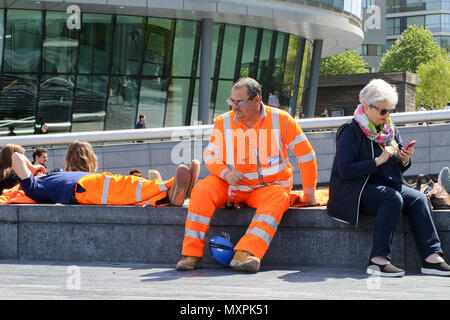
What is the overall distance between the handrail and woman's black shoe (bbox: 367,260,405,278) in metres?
10.0

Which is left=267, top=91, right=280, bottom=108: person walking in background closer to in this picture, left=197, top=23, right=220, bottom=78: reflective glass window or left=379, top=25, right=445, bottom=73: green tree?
left=197, top=23, right=220, bottom=78: reflective glass window

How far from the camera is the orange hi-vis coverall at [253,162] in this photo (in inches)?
231

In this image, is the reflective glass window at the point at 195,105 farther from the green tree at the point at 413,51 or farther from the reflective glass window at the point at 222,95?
the green tree at the point at 413,51

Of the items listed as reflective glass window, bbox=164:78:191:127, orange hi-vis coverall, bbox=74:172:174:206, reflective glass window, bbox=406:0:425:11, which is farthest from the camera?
reflective glass window, bbox=406:0:425:11

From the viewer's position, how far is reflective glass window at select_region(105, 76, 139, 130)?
26297 millimetres

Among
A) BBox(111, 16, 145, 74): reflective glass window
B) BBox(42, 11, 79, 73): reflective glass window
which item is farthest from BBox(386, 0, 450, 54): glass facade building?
BBox(42, 11, 79, 73): reflective glass window

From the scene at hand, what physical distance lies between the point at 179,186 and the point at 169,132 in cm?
955

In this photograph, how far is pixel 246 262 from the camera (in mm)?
5516

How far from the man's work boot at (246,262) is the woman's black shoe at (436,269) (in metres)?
1.22

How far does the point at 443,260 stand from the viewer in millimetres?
5422

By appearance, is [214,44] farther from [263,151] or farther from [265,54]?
[263,151]

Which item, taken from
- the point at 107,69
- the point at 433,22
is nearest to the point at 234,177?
the point at 107,69

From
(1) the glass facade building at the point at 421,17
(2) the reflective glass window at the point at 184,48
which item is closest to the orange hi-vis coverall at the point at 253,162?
(2) the reflective glass window at the point at 184,48

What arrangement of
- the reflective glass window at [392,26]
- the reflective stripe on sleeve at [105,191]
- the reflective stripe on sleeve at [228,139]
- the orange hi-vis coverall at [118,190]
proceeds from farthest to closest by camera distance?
the reflective glass window at [392,26] < the reflective stripe on sleeve at [105,191] < the orange hi-vis coverall at [118,190] < the reflective stripe on sleeve at [228,139]
